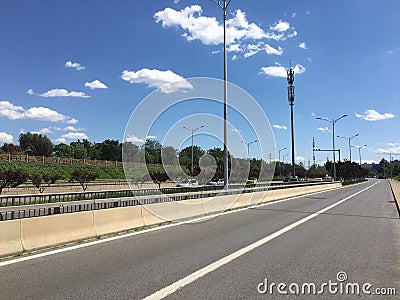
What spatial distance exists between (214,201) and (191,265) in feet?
36.8

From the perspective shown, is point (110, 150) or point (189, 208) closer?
point (189, 208)

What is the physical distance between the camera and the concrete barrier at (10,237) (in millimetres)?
8166

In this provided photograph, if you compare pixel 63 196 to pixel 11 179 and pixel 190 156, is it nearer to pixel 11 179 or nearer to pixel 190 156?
pixel 11 179

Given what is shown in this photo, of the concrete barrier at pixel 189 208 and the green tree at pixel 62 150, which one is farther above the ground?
the green tree at pixel 62 150

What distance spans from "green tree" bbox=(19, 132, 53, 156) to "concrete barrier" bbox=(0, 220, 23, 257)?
118164 mm

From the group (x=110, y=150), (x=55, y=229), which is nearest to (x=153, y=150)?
(x=110, y=150)

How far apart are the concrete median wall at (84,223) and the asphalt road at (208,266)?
0.72m

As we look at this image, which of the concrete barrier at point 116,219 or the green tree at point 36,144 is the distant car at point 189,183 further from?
the green tree at point 36,144

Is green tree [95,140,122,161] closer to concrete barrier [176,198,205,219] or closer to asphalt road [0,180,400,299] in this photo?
concrete barrier [176,198,205,219]

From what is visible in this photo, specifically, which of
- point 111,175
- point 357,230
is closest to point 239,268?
Result: point 357,230

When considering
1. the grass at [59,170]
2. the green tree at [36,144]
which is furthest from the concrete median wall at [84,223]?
the green tree at [36,144]

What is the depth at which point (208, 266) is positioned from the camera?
771 centimetres

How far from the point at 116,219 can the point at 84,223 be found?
1.44 m

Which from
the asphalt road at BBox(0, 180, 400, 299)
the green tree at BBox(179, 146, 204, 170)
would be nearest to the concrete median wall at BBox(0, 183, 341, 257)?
the asphalt road at BBox(0, 180, 400, 299)
